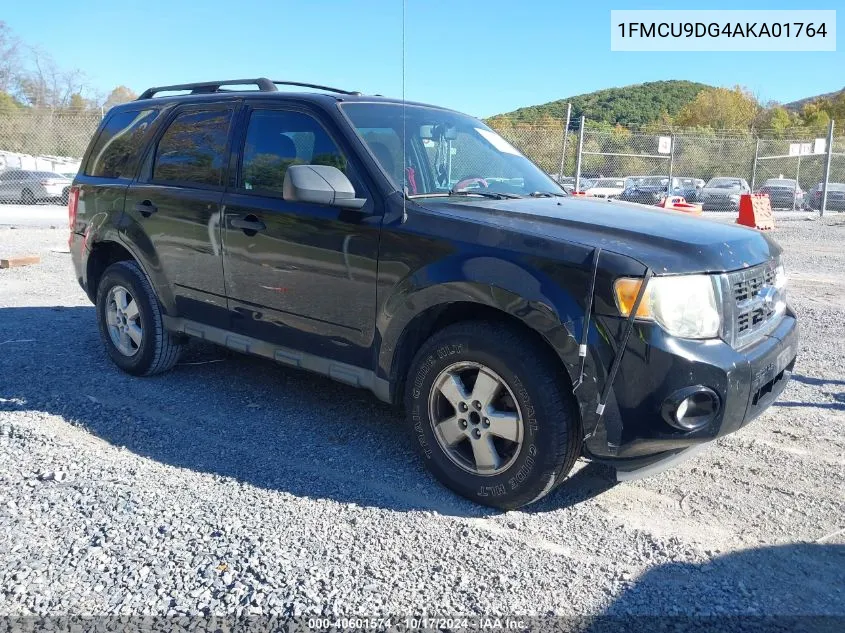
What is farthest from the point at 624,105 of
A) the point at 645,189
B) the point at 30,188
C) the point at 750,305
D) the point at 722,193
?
the point at 750,305

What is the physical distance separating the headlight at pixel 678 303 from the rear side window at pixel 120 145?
147 inches

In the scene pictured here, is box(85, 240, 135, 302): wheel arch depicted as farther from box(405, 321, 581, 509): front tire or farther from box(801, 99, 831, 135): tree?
box(801, 99, 831, 135): tree

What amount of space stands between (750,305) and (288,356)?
244 cm

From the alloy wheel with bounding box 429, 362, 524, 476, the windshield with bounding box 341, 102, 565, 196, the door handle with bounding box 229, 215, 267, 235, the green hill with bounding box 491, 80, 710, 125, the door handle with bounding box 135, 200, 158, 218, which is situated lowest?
the alloy wheel with bounding box 429, 362, 524, 476

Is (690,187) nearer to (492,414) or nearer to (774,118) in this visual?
(492,414)

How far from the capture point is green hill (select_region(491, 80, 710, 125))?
1945 cm

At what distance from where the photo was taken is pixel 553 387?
3059 mm

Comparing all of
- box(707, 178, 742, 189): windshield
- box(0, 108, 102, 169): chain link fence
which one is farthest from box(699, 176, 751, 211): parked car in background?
box(0, 108, 102, 169): chain link fence

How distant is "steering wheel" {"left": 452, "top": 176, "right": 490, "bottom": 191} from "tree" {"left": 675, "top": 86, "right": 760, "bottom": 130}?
40.1 meters

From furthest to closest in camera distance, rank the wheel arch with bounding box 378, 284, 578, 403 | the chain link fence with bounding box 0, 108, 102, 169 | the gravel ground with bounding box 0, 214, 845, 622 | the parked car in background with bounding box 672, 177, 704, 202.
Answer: the parked car in background with bounding box 672, 177, 704, 202 → the chain link fence with bounding box 0, 108, 102, 169 → the wheel arch with bounding box 378, 284, 578, 403 → the gravel ground with bounding box 0, 214, 845, 622

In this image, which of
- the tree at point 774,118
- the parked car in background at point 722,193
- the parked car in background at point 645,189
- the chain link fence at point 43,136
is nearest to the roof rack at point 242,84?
the chain link fence at point 43,136

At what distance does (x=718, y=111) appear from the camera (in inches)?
1711

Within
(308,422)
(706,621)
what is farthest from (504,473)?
(308,422)

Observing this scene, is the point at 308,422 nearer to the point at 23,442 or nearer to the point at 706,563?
the point at 23,442
